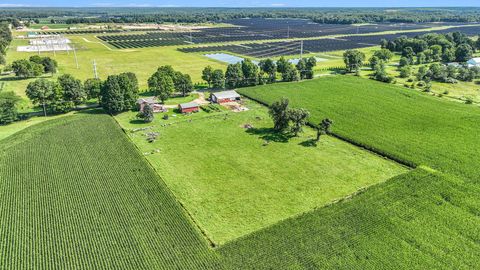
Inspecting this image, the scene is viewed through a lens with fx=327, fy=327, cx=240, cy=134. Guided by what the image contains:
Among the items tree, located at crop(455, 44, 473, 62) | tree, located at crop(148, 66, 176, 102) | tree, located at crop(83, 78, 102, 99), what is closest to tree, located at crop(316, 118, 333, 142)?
tree, located at crop(148, 66, 176, 102)

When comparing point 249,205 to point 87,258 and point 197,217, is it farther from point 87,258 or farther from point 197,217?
point 87,258

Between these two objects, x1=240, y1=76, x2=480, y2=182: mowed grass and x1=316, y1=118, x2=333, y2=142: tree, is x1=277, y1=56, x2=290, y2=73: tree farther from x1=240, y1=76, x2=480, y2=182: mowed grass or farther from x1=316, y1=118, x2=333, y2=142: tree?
x1=316, y1=118, x2=333, y2=142: tree

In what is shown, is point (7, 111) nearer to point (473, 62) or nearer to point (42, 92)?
point (42, 92)

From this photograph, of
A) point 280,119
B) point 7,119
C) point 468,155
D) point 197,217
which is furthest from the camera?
point 7,119

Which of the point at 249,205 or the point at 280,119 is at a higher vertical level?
the point at 280,119

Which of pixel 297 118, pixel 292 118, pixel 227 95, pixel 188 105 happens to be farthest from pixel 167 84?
pixel 297 118

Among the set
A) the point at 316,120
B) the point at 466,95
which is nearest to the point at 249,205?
the point at 316,120
